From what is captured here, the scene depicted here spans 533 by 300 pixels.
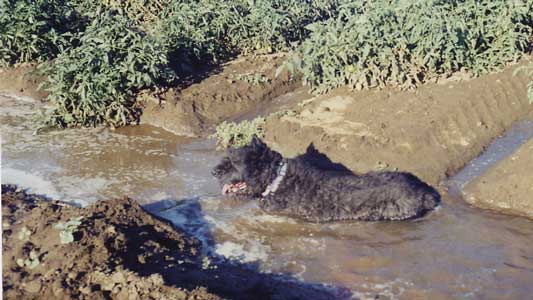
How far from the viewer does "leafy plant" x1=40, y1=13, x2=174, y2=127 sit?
8.41 meters

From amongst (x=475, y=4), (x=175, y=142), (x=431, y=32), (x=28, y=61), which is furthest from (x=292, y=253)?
(x=28, y=61)

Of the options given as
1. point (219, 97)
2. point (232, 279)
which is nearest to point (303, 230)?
point (232, 279)

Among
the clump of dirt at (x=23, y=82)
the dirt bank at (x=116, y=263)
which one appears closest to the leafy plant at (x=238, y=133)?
the dirt bank at (x=116, y=263)

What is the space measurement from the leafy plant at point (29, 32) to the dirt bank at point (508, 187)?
23.6 feet

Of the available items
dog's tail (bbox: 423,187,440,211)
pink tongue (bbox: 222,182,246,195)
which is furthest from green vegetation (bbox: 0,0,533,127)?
pink tongue (bbox: 222,182,246,195)

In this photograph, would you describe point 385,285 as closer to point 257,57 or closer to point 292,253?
point 292,253

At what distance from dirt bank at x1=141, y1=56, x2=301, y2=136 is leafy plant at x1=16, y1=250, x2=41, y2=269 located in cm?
381

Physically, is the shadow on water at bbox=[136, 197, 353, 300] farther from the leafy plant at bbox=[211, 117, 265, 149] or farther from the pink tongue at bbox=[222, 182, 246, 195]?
the leafy plant at bbox=[211, 117, 265, 149]

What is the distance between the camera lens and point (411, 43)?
7773mm

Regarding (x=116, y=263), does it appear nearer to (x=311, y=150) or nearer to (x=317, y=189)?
(x=317, y=189)

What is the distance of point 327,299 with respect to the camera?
14.9 feet

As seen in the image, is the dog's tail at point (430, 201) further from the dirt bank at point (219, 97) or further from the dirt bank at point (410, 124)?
the dirt bank at point (219, 97)

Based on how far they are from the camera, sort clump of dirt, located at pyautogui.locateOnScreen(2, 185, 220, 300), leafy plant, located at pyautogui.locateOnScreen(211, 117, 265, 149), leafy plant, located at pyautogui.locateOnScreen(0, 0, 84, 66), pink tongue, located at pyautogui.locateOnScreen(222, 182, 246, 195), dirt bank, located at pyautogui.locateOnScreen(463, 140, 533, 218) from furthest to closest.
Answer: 1. leafy plant, located at pyautogui.locateOnScreen(0, 0, 84, 66)
2. leafy plant, located at pyautogui.locateOnScreen(211, 117, 265, 149)
3. pink tongue, located at pyautogui.locateOnScreen(222, 182, 246, 195)
4. dirt bank, located at pyautogui.locateOnScreen(463, 140, 533, 218)
5. clump of dirt, located at pyautogui.locateOnScreen(2, 185, 220, 300)

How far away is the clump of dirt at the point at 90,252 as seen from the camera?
4.15 meters
